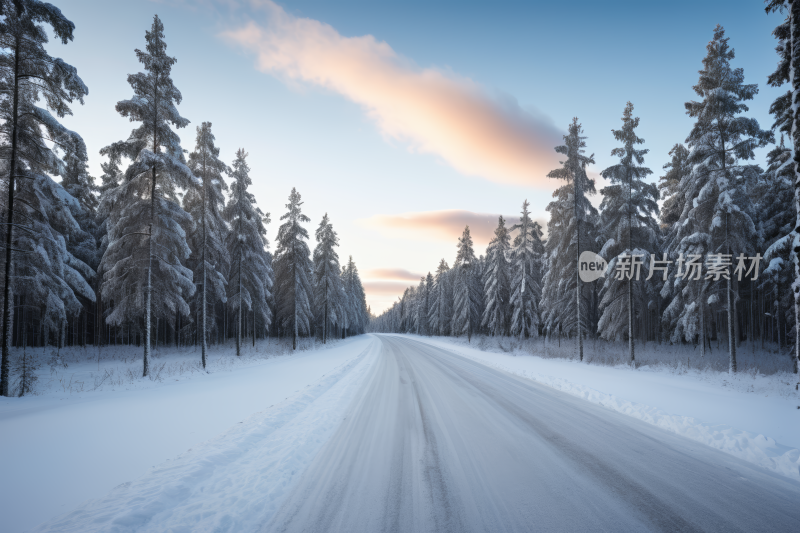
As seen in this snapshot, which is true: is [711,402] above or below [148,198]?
below

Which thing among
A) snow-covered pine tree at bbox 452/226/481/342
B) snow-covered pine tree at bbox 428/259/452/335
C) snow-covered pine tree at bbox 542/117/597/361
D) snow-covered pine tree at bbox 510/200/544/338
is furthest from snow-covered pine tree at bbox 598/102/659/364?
snow-covered pine tree at bbox 428/259/452/335

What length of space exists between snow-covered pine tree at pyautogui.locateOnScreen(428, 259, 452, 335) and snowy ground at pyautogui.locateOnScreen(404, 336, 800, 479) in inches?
1640

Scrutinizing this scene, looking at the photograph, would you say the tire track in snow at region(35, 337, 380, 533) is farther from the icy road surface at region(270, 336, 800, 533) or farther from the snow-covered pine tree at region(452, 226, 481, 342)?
the snow-covered pine tree at region(452, 226, 481, 342)

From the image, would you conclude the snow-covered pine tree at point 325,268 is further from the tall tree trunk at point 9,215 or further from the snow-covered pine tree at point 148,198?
the tall tree trunk at point 9,215

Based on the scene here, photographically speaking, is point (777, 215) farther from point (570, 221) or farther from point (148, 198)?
point (148, 198)

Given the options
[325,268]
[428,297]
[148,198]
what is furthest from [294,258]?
[428,297]

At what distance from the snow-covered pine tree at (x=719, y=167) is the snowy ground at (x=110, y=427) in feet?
62.4

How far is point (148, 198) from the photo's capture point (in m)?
15.5

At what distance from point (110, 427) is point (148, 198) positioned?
1256 cm

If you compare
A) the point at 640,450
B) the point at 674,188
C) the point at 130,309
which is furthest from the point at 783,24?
the point at 130,309

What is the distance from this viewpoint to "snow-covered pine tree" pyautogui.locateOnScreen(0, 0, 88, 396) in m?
10.2

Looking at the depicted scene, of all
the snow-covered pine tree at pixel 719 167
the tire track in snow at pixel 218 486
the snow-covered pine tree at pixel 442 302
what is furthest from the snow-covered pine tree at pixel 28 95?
the snow-covered pine tree at pixel 442 302

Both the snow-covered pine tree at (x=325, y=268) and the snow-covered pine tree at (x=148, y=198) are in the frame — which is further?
the snow-covered pine tree at (x=325, y=268)

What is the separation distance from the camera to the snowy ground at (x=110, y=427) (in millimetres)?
4156
